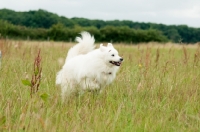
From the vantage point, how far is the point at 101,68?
573 centimetres

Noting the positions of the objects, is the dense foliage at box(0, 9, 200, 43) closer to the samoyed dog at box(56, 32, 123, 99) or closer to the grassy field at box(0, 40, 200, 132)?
the samoyed dog at box(56, 32, 123, 99)

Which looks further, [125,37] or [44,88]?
[125,37]

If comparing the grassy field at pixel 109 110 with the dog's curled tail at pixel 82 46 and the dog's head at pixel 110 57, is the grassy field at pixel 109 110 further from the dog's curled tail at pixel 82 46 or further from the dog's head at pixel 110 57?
the dog's curled tail at pixel 82 46

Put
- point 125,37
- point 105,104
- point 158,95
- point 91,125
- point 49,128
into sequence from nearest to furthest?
point 49,128 < point 91,125 < point 105,104 < point 158,95 < point 125,37

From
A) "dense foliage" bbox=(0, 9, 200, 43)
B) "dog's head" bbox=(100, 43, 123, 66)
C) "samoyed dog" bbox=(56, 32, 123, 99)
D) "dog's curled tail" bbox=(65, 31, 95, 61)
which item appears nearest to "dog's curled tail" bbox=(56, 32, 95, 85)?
"dog's curled tail" bbox=(65, 31, 95, 61)

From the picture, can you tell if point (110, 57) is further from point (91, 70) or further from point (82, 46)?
point (82, 46)

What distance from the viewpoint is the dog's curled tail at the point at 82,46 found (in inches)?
243

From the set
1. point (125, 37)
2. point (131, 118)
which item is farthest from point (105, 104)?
point (125, 37)

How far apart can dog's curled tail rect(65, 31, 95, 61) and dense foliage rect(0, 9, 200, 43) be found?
3042cm

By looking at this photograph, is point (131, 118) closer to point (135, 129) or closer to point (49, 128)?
point (135, 129)

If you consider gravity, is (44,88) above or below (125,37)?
above

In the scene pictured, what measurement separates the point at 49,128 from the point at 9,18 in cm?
6222

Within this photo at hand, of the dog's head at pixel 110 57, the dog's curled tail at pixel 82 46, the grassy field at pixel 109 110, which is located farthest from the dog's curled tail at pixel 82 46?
the grassy field at pixel 109 110

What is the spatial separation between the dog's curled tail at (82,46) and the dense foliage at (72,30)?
30.4 meters
